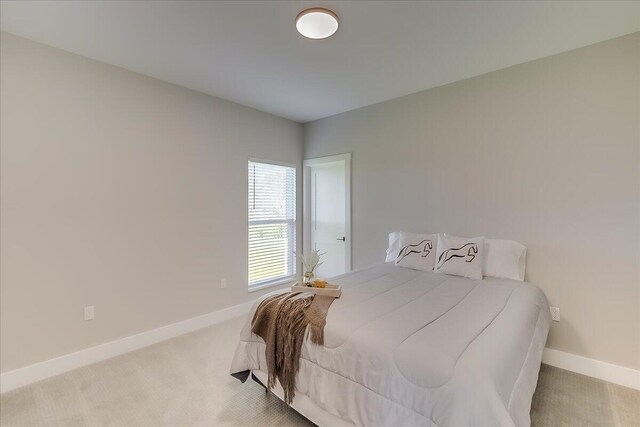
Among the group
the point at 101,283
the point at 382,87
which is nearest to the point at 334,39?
the point at 382,87

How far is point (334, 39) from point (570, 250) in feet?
8.18

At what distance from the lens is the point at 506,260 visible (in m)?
2.46

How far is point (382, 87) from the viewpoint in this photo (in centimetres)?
302

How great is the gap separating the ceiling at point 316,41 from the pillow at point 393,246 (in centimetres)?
158

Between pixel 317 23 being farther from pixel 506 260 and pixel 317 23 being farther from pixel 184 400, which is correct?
pixel 184 400

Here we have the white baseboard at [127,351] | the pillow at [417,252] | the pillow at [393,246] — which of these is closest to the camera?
the white baseboard at [127,351]

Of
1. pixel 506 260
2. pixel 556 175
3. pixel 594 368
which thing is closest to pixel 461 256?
pixel 506 260

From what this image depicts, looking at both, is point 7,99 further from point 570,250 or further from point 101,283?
point 570,250

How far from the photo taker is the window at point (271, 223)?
3.77 metres

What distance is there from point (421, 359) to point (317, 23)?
6.67 ft

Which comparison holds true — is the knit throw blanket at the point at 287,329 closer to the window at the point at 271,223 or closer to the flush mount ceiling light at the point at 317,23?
the flush mount ceiling light at the point at 317,23

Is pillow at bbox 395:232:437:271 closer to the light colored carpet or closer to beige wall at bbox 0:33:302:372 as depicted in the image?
the light colored carpet

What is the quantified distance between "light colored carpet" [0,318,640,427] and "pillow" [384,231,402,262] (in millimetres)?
1496

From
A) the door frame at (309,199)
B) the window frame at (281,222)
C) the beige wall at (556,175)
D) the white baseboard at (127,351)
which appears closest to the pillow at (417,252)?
the beige wall at (556,175)
